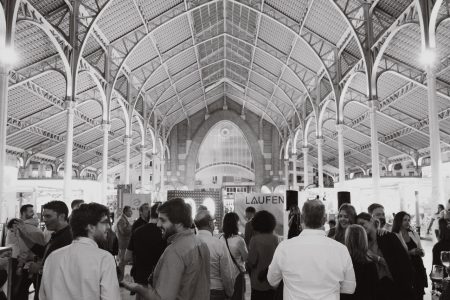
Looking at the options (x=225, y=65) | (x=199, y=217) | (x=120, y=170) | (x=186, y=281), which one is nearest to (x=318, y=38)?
(x=225, y=65)

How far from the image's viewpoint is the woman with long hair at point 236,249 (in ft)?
15.8

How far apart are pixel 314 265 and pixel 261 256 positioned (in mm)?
2008

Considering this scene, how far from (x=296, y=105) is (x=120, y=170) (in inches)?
864

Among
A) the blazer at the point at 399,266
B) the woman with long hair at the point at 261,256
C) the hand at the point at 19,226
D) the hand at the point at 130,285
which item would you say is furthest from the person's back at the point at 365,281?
the hand at the point at 19,226

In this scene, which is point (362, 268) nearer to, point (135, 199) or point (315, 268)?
point (315, 268)

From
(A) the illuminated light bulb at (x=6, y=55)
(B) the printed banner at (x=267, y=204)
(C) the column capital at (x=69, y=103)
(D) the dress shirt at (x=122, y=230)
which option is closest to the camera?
(B) the printed banner at (x=267, y=204)

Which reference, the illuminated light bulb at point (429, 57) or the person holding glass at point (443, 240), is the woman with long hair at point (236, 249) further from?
the illuminated light bulb at point (429, 57)

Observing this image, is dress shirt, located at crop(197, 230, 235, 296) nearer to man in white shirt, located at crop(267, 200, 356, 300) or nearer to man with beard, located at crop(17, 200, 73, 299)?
man in white shirt, located at crop(267, 200, 356, 300)

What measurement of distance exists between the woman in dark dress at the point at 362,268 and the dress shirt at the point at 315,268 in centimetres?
59

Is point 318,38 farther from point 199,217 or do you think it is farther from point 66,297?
point 66,297

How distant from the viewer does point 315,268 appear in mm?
2773

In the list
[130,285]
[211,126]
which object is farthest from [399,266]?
[211,126]

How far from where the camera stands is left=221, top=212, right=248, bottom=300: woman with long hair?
4812mm

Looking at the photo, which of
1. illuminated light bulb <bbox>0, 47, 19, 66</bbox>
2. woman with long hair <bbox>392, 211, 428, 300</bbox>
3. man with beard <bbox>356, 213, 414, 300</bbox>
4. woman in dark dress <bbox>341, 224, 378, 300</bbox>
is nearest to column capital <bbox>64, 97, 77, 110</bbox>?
illuminated light bulb <bbox>0, 47, 19, 66</bbox>
